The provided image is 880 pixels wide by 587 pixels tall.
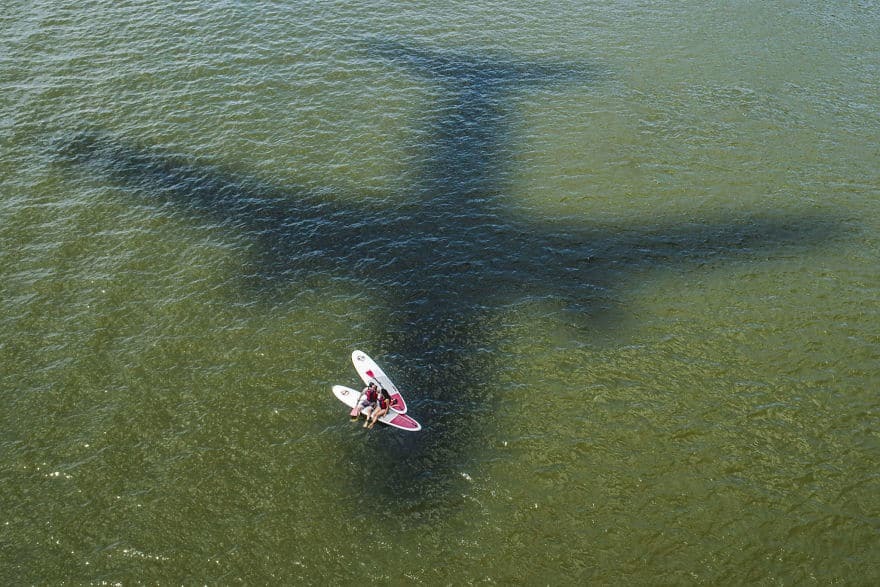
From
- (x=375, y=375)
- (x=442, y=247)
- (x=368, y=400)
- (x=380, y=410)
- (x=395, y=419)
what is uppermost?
(x=442, y=247)

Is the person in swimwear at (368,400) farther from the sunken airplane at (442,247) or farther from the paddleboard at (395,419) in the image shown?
the sunken airplane at (442,247)

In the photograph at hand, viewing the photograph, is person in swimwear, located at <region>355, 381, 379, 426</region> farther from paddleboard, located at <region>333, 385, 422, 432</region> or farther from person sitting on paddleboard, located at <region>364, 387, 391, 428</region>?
paddleboard, located at <region>333, 385, 422, 432</region>

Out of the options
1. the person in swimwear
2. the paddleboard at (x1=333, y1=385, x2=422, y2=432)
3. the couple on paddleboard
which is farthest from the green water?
the person in swimwear

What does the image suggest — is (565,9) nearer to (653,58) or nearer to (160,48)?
(653,58)

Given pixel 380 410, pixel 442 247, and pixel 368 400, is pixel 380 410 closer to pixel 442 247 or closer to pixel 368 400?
pixel 368 400

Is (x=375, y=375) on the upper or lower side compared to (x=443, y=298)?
lower

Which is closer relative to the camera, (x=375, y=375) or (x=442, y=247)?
(x=375, y=375)

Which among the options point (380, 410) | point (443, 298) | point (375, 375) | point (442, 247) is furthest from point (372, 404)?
point (442, 247)
